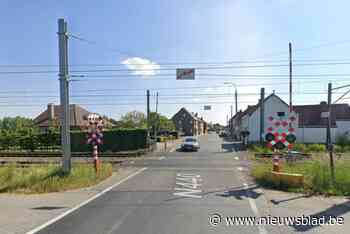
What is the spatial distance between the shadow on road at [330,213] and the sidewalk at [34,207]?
569 cm

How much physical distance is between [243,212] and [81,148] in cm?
3042

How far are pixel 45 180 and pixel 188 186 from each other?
18.6 feet

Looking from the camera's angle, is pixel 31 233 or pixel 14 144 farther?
pixel 14 144

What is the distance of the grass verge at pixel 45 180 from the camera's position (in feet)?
38.2

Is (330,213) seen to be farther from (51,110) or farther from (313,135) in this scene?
(51,110)

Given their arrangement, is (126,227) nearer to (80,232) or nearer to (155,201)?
(80,232)

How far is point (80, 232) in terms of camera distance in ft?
20.7

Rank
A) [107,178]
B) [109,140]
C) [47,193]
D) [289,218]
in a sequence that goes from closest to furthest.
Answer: [289,218], [47,193], [107,178], [109,140]

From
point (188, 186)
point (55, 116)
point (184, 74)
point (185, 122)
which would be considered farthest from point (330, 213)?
point (185, 122)

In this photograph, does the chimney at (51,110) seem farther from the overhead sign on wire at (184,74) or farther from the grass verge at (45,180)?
the grass verge at (45,180)

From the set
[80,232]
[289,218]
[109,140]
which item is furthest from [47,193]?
[109,140]

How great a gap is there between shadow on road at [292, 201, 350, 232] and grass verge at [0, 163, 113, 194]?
8.35 metres

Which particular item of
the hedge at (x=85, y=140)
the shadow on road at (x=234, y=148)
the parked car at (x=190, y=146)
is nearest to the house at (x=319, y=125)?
the shadow on road at (x=234, y=148)

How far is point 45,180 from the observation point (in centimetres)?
1234
